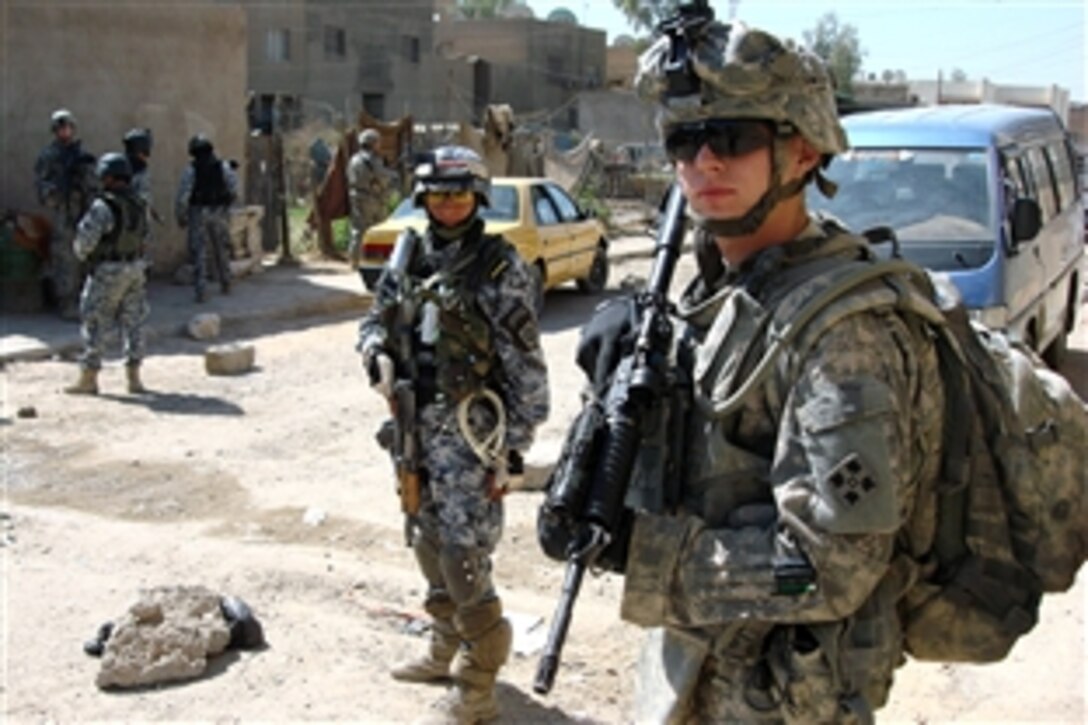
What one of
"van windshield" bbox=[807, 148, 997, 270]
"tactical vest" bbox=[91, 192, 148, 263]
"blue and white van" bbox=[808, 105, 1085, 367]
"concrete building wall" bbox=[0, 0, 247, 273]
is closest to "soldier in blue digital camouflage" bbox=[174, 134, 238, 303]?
"concrete building wall" bbox=[0, 0, 247, 273]

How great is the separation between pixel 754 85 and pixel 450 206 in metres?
2.31

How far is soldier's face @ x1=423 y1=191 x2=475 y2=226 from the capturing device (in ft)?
14.1

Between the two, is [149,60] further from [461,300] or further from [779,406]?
[779,406]

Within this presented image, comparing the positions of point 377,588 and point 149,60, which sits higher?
point 149,60

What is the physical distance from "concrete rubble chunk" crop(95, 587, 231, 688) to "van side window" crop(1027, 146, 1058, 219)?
6376 mm

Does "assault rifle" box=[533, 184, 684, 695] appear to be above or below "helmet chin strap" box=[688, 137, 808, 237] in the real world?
below

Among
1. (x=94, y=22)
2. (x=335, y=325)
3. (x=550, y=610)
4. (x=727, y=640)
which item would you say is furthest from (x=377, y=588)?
(x=94, y=22)

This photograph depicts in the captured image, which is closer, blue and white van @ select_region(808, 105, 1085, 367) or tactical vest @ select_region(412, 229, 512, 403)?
tactical vest @ select_region(412, 229, 512, 403)

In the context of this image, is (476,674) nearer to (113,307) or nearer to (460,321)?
(460,321)

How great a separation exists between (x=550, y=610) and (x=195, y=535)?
2.18m

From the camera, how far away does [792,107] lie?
2105 millimetres

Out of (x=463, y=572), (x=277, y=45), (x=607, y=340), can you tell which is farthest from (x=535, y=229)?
(x=277, y=45)

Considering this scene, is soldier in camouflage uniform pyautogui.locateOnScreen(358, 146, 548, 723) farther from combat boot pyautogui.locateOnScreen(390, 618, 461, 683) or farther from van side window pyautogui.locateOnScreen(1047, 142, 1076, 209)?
van side window pyautogui.locateOnScreen(1047, 142, 1076, 209)

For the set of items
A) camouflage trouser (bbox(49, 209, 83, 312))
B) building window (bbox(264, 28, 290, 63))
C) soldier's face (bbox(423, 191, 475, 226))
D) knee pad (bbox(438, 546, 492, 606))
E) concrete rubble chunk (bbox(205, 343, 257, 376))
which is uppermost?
building window (bbox(264, 28, 290, 63))
